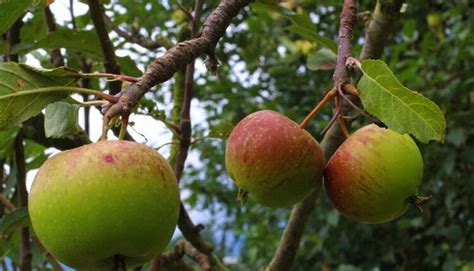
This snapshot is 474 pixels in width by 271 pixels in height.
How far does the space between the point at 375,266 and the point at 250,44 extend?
1.42m

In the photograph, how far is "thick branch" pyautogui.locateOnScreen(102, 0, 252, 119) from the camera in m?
0.77

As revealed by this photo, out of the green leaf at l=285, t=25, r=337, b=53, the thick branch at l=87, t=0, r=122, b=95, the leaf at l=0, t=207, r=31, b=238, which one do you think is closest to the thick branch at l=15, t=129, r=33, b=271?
the leaf at l=0, t=207, r=31, b=238

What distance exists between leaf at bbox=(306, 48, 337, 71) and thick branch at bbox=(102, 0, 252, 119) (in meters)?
0.46

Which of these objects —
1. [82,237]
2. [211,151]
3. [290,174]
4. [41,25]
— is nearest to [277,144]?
[290,174]

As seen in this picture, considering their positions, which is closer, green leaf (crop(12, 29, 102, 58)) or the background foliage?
green leaf (crop(12, 29, 102, 58))

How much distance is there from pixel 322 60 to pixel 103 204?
899 mm

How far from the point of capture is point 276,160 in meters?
0.96

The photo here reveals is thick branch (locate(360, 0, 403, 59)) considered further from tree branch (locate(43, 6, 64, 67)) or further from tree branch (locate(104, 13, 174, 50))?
tree branch (locate(43, 6, 64, 67))

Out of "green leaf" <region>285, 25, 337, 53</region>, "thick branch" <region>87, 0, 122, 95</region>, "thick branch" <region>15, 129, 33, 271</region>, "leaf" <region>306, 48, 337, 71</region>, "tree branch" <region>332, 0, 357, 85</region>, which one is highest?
"tree branch" <region>332, 0, 357, 85</region>

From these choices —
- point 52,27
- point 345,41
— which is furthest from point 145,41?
point 345,41

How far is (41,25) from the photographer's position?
5.31ft

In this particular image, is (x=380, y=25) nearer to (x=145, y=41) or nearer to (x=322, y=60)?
(x=322, y=60)

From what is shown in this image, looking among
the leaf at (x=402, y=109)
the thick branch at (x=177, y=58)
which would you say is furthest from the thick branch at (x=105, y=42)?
the leaf at (x=402, y=109)

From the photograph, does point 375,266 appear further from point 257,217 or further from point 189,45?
point 189,45
